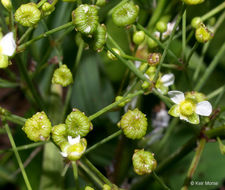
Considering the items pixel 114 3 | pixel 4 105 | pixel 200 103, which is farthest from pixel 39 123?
pixel 4 105

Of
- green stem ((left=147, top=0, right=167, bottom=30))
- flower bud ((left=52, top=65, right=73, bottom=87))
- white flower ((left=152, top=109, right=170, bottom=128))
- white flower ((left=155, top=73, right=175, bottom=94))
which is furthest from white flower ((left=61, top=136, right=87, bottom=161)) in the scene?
white flower ((left=152, top=109, right=170, bottom=128))

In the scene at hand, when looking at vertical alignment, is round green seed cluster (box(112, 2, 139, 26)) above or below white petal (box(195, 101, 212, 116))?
above

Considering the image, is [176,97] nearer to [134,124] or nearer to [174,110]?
[174,110]

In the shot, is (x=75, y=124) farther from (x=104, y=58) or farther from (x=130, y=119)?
(x=104, y=58)

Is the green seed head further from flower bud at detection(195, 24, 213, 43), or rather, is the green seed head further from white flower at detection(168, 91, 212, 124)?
flower bud at detection(195, 24, 213, 43)

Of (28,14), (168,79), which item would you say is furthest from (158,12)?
(28,14)

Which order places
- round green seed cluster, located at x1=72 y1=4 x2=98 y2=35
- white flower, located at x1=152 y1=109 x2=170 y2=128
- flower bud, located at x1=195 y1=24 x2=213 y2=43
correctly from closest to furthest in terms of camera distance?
round green seed cluster, located at x1=72 y1=4 x2=98 y2=35, flower bud, located at x1=195 y1=24 x2=213 y2=43, white flower, located at x1=152 y1=109 x2=170 y2=128

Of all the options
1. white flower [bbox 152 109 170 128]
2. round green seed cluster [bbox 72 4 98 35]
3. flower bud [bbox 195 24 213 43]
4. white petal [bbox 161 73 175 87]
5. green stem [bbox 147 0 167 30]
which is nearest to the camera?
round green seed cluster [bbox 72 4 98 35]

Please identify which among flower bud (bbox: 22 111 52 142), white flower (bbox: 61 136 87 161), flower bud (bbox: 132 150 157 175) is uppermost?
flower bud (bbox: 22 111 52 142)
